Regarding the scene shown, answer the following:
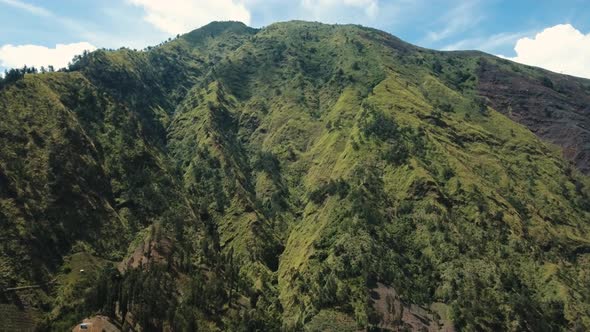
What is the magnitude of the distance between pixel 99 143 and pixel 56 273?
206 feet

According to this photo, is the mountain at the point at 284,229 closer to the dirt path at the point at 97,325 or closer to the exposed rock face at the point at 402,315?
the exposed rock face at the point at 402,315

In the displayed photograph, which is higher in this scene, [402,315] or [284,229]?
[284,229]

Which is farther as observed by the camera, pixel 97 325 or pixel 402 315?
pixel 402 315

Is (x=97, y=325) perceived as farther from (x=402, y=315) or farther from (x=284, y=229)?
(x=284, y=229)

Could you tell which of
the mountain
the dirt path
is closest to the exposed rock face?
the mountain

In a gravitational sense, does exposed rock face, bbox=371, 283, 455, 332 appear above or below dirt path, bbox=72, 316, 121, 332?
below

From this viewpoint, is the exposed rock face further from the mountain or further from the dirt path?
the dirt path

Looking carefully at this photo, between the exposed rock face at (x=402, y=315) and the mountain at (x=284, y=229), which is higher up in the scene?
the mountain at (x=284, y=229)

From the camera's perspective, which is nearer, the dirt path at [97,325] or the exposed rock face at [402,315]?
the dirt path at [97,325]

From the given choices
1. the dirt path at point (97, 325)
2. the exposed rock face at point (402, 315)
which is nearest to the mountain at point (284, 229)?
the exposed rock face at point (402, 315)

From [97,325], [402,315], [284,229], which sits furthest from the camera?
[284,229]

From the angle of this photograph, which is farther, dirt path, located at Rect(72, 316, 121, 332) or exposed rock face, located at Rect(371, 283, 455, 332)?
exposed rock face, located at Rect(371, 283, 455, 332)

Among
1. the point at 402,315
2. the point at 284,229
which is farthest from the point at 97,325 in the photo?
the point at 284,229

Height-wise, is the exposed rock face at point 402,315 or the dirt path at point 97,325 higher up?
the dirt path at point 97,325
